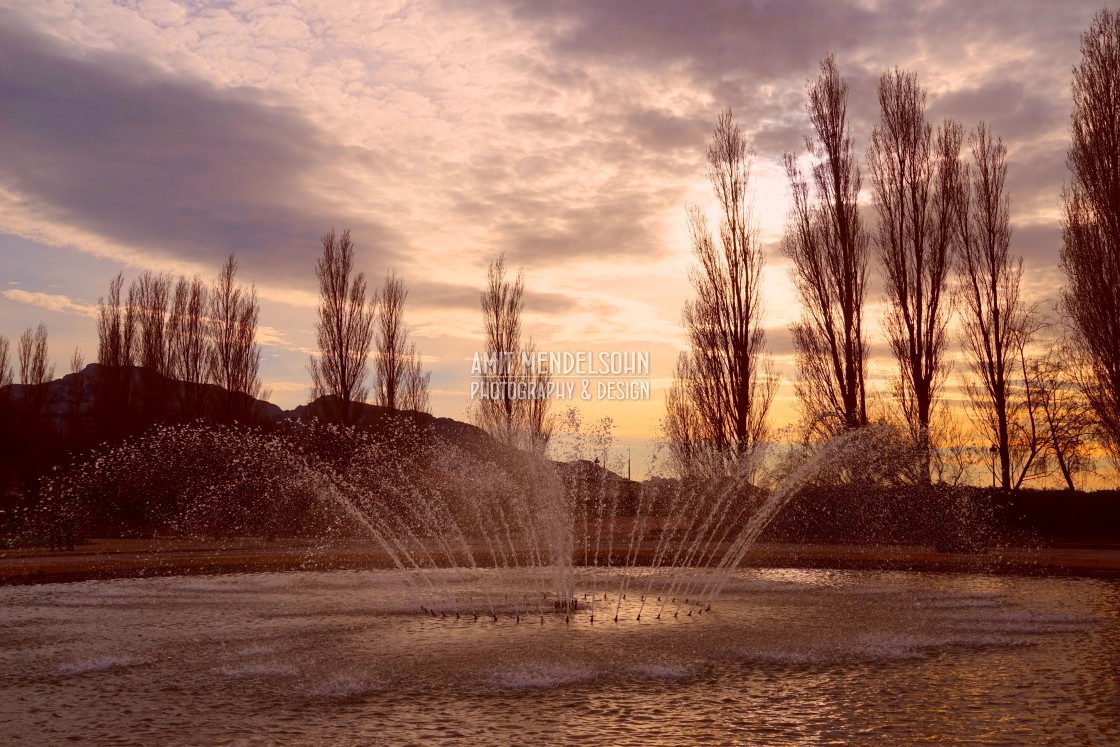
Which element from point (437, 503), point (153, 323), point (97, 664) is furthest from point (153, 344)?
point (97, 664)

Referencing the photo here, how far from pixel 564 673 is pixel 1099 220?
19.1m

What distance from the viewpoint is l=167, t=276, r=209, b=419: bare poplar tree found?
33.3 meters

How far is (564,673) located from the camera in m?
6.75

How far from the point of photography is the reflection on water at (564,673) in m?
5.38

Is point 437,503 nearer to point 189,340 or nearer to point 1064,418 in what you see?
point 189,340

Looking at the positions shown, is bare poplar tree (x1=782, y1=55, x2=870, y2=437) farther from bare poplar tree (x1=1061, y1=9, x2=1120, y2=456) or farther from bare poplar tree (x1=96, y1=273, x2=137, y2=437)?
Answer: bare poplar tree (x1=96, y1=273, x2=137, y2=437)

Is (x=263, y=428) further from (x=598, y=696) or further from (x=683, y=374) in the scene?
(x=598, y=696)

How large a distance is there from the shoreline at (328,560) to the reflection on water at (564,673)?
263 cm

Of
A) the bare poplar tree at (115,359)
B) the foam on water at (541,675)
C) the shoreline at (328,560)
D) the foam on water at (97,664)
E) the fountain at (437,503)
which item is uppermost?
the bare poplar tree at (115,359)

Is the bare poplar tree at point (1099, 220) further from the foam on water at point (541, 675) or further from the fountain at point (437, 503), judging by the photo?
the foam on water at point (541, 675)

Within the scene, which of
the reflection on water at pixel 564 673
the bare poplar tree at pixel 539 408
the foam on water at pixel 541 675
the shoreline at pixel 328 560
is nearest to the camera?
the reflection on water at pixel 564 673

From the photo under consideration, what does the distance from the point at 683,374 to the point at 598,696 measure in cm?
2656

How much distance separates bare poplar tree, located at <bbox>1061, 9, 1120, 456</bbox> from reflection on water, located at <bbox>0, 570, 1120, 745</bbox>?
10343 millimetres

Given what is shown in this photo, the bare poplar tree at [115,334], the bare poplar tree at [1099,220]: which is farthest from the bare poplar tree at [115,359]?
the bare poplar tree at [1099,220]
